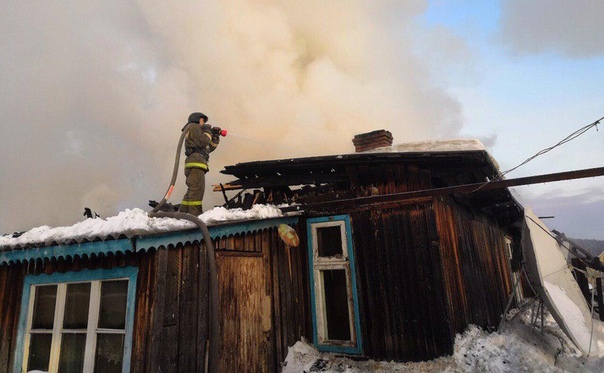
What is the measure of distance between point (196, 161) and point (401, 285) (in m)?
4.93

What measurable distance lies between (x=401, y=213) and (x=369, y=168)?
4.28ft

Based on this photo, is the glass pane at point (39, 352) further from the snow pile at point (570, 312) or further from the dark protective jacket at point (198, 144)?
the snow pile at point (570, 312)

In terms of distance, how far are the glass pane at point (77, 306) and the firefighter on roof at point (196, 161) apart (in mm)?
2298

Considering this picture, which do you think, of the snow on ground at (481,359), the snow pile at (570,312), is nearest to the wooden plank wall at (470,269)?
the snow on ground at (481,359)

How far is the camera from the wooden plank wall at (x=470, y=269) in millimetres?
6652

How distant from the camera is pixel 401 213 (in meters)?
7.00

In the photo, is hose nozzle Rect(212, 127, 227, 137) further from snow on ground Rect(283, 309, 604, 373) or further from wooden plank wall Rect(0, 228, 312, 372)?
snow on ground Rect(283, 309, 604, 373)

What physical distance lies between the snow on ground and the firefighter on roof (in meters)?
3.63

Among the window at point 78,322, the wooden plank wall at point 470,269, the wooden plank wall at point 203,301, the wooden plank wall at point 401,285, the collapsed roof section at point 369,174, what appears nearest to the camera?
the wooden plank wall at point 203,301

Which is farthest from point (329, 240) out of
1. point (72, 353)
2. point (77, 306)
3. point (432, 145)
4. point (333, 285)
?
point (72, 353)

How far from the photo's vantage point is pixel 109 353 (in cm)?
480

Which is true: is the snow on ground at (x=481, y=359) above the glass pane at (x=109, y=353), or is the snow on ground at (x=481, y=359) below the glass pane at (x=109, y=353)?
below

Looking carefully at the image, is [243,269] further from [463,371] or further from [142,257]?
[463,371]

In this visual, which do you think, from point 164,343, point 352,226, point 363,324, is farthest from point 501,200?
point 164,343
